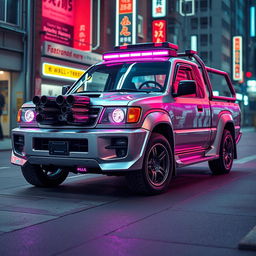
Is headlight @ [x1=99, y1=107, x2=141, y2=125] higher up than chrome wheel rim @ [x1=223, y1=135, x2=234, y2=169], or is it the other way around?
headlight @ [x1=99, y1=107, x2=141, y2=125]

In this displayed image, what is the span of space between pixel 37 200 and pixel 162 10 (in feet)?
96.2

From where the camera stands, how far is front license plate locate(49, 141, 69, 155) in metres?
6.61

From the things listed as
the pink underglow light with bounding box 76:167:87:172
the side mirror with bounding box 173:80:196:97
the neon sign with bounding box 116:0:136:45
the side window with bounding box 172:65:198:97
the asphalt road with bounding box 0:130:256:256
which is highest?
the neon sign with bounding box 116:0:136:45

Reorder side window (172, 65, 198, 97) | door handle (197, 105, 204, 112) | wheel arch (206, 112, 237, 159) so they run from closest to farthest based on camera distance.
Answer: side window (172, 65, 198, 97) → door handle (197, 105, 204, 112) → wheel arch (206, 112, 237, 159)

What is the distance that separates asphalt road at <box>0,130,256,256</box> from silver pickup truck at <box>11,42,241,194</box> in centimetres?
39

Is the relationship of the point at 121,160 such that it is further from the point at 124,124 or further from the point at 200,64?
the point at 200,64

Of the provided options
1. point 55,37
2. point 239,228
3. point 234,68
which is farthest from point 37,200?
point 234,68

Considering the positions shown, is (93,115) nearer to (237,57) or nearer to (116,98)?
(116,98)

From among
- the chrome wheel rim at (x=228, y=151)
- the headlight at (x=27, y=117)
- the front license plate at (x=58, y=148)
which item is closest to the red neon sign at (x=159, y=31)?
the chrome wheel rim at (x=228, y=151)

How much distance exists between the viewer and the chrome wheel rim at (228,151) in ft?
30.8

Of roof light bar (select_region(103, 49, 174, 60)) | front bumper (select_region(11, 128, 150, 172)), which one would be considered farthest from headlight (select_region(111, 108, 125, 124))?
roof light bar (select_region(103, 49, 174, 60))

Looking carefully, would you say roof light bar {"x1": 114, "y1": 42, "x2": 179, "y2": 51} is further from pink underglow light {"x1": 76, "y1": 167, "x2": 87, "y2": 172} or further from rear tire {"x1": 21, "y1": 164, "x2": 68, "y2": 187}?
pink underglow light {"x1": 76, "y1": 167, "x2": 87, "y2": 172}

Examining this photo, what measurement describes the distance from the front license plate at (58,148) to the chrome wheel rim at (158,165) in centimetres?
105

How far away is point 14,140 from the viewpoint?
7.31 metres
